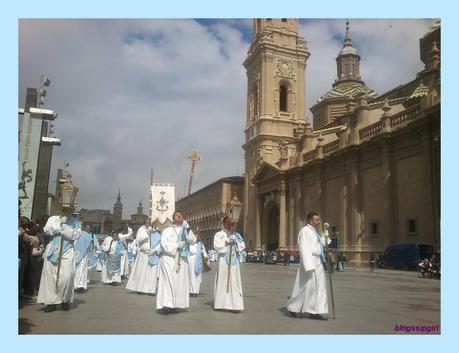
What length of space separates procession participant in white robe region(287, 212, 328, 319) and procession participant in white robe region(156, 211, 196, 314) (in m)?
2.00

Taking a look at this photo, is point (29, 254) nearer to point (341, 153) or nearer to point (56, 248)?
point (56, 248)

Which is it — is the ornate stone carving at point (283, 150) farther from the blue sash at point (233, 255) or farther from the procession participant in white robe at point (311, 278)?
the procession participant in white robe at point (311, 278)

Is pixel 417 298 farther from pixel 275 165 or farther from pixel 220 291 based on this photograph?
pixel 275 165

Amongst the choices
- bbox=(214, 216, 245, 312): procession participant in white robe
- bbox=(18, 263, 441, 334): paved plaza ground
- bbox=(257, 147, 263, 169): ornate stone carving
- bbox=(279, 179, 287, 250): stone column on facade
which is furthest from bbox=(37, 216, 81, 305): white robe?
bbox=(257, 147, 263, 169): ornate stone carving

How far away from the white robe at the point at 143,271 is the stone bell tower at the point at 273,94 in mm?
36686

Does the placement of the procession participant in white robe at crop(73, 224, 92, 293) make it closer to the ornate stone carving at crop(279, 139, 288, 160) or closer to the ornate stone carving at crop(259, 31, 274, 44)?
the ornate stone carving at crop(279, 139, 288, 160)

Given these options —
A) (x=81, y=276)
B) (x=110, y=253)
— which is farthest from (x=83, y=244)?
(x=110, y=253)

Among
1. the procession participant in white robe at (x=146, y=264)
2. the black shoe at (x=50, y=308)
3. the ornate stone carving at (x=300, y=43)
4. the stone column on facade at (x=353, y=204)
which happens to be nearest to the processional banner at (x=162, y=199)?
the procession participant in white robe at (x=146, y=264)

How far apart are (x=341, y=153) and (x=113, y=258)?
2429cm

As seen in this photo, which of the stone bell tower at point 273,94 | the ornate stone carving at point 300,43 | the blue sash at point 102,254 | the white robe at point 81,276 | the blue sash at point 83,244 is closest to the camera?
the blue sash at point 83,244

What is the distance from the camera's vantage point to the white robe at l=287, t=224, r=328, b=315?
27.0ft

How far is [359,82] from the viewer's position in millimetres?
54844

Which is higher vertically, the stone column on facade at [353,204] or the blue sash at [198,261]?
the stone column on facade at [353,204]

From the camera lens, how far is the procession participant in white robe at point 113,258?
635 inches
